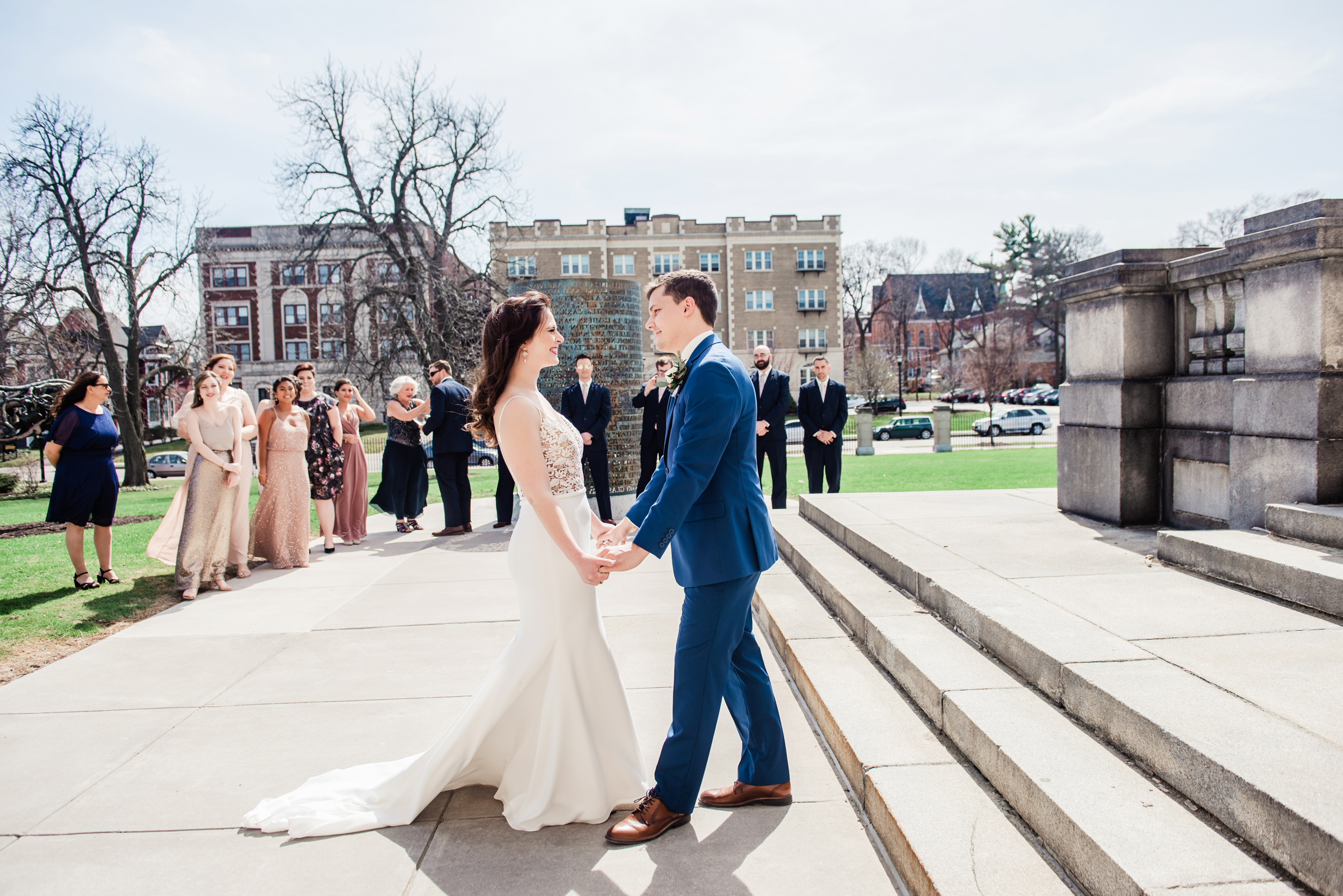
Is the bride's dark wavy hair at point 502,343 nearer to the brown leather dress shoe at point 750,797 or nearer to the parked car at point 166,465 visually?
the brown leather dress shoe at point 750,797

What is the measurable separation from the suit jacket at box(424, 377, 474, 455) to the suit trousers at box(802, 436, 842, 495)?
454cm

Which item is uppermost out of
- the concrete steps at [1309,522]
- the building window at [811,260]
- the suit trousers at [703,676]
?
the building window at [811,260]

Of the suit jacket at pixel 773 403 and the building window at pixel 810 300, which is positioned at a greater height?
the building window at pixel 810 300

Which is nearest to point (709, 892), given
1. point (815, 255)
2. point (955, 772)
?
point (955, 772)

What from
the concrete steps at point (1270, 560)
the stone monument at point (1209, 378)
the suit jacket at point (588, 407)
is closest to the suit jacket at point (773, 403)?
the suit jacket at point (588, 407)

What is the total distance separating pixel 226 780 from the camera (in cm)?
372

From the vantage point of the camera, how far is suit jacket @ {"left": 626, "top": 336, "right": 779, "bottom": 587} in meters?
2.91

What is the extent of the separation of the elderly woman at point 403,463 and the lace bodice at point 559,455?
7.63 metres

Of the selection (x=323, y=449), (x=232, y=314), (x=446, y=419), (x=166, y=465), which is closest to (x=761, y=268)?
(x=166, y=465)

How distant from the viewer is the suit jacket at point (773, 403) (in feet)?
33.6

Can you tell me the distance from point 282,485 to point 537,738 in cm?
658

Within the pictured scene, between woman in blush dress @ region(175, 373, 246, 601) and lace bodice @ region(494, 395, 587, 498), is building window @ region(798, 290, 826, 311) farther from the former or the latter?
lace bodice @ region(494, 395, 587, 498)

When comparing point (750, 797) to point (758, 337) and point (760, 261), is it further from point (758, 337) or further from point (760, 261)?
point (760, 261)

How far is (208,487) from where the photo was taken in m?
7.67
